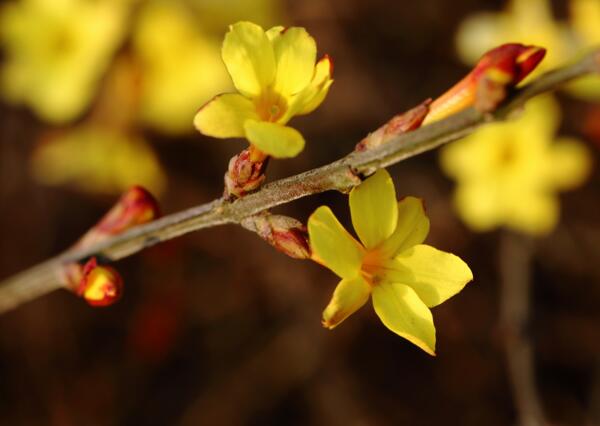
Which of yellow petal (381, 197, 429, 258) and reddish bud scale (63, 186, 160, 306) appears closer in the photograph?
yellow petal (381, 197, 429, 258)

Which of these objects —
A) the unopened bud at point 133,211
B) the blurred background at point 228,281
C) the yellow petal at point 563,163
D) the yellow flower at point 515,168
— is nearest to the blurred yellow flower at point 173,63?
the blurred background at point 228,281

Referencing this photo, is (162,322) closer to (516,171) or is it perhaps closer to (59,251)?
(59,251)

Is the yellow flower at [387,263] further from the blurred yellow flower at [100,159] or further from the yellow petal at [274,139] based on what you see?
the blurred yellow flower at [100,159]

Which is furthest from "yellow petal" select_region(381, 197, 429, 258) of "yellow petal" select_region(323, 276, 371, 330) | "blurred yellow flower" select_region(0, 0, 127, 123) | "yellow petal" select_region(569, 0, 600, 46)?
"blurred yellow flower" select_region(0, 0, 127, 123)

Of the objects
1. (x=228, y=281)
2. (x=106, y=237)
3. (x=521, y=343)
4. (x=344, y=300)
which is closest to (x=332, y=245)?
(x=344, y=300)

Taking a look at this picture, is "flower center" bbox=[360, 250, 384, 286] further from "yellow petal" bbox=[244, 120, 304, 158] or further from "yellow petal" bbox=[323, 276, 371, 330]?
"yellow petal" bbox=[244, 120, 304, 158]

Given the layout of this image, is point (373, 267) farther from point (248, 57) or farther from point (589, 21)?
point (589, 21)
